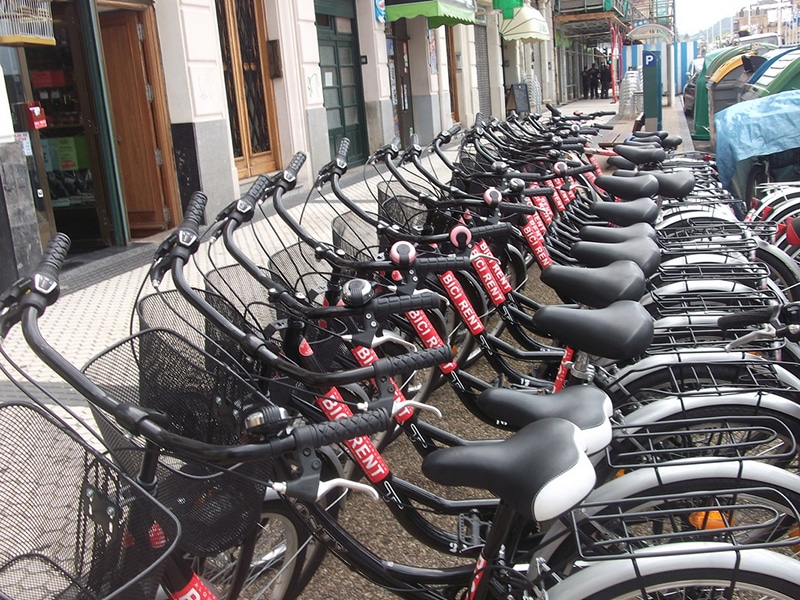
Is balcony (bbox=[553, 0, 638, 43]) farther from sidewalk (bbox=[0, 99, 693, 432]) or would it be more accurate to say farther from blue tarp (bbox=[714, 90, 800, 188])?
blue tarp (bbox=[714, 90, 800, 188])

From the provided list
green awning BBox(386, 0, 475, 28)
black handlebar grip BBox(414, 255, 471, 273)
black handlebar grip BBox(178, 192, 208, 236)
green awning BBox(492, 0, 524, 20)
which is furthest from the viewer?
green awning BBox(492, 0, 524, 20)

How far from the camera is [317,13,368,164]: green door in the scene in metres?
12.7

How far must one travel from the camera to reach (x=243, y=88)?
33.3ft

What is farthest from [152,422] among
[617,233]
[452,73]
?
[452,73]

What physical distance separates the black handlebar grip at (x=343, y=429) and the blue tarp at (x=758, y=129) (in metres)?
5.96

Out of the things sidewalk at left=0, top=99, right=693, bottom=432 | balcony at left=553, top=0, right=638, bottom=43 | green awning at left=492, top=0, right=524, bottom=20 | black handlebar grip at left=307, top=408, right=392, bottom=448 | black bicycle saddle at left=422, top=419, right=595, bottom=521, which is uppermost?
balcony at left=553, top=0, right=638, bottom=43

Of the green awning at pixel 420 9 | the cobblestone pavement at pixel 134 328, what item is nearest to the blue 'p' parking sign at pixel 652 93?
the green awning at pixel 420 9

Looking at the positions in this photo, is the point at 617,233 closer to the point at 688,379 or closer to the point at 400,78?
the point at 688,379

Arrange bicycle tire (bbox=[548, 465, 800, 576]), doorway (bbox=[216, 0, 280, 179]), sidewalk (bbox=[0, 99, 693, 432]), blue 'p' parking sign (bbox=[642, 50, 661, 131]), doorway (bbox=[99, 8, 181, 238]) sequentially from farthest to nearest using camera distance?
blue 'p' parking sign (bbox=[642, 50, 661, 131])
doorway (bbox=[216, 0, 280, 179])
doorway (bbox=[99, 8, 181, 238])
sidewalk (bbox=[0, 99, 693, 432])
bicycle tire (bbox=[548, 465, 800, 576])

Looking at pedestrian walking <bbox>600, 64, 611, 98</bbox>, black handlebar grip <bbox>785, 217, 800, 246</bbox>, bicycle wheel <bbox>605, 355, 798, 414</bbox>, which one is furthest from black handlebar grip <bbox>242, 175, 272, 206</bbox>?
pedestrian walking <bbox>600, 64, 611, 98</bbox>

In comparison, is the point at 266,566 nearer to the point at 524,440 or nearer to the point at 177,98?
the point at 524,440

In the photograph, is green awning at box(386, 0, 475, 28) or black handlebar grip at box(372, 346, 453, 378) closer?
black handlebar grip at box(372, 346, 453, 378)

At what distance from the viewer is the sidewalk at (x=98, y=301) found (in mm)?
4617

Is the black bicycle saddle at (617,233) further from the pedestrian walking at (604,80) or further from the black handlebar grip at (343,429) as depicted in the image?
the pedestrian walking at (604,80)
